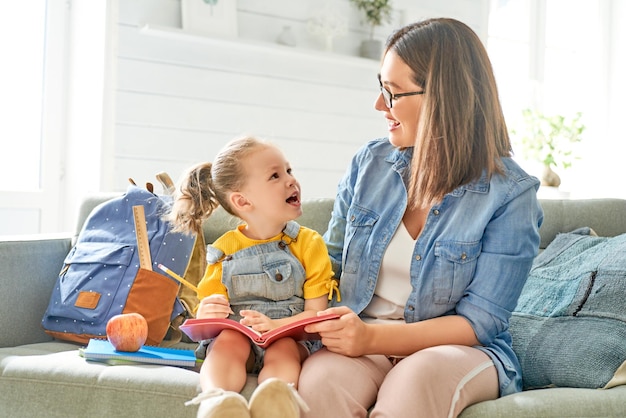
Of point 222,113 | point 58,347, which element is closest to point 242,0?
point 222,113

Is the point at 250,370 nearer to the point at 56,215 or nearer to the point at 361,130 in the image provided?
the point at 56,215

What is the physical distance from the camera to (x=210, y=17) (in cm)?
377

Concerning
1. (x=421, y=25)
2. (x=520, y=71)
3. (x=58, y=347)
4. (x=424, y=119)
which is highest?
(x=520, y=71)

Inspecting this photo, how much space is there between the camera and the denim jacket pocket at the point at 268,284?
5.61 feet

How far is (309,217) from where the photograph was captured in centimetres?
225

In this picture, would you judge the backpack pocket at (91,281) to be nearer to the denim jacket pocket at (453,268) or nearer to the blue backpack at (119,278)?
the blue backpack at (119,278)

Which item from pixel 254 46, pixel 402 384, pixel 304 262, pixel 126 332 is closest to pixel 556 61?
pixel 254 46

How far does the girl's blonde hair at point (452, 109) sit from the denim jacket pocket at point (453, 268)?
122mm

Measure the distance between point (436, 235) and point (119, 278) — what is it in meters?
0.93

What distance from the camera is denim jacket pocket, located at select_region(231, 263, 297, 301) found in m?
1.71

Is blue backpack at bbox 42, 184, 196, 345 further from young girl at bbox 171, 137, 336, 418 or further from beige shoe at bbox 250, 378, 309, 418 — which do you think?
beige shoe at bbox 250, 378, 309, 418

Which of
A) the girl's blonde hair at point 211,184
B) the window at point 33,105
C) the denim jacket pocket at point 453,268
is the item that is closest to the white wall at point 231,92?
the window at point 33,105

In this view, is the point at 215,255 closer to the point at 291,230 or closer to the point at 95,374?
the point at 291,230

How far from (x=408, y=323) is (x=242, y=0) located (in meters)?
2.69
